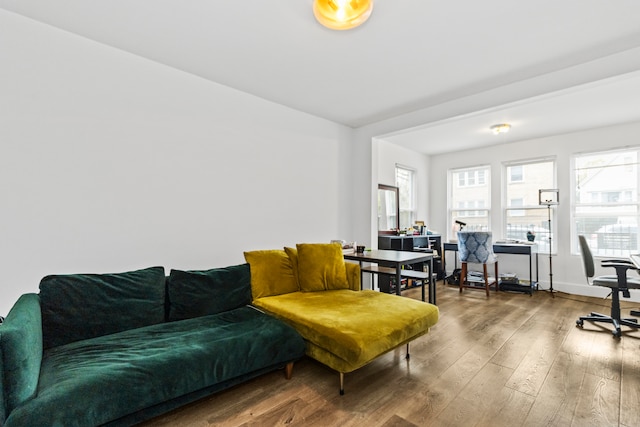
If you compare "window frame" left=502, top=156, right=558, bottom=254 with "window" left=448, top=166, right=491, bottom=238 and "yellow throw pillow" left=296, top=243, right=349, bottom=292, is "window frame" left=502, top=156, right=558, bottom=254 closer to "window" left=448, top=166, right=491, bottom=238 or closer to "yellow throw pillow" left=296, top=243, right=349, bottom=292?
"window" left=448, top=166, right=491, bottom=238

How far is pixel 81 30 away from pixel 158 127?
2.70 ft

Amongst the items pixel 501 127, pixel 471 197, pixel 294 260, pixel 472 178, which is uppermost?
pixel 501 127

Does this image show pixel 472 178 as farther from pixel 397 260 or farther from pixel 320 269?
pixel 320 269

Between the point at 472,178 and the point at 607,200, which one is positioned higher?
the point at 472,178

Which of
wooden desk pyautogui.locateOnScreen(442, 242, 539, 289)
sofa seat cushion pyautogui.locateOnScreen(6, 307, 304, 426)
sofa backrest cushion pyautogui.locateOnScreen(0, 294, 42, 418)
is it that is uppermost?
wooden desk pyautogui.locateOnScreen(442, 242, 539, 289)

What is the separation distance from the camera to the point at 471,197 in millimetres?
5785

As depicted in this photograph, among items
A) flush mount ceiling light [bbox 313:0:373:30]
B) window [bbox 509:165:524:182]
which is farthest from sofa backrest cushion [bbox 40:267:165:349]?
window [bbox 509:165:524:182]

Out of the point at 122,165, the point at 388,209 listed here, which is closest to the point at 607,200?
the point at 388,209

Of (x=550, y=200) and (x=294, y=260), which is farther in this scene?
(x=550, y=200)

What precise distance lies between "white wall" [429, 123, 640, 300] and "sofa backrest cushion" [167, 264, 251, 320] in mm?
4881

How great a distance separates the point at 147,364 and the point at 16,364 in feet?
1.70

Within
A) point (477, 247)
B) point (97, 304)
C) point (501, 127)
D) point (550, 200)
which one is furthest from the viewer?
point (550, 200)

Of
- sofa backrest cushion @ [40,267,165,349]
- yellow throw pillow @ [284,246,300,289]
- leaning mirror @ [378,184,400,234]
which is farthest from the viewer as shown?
leaning mirror @ [378,184,400,234]

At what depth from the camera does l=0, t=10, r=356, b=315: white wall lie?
2.07m
